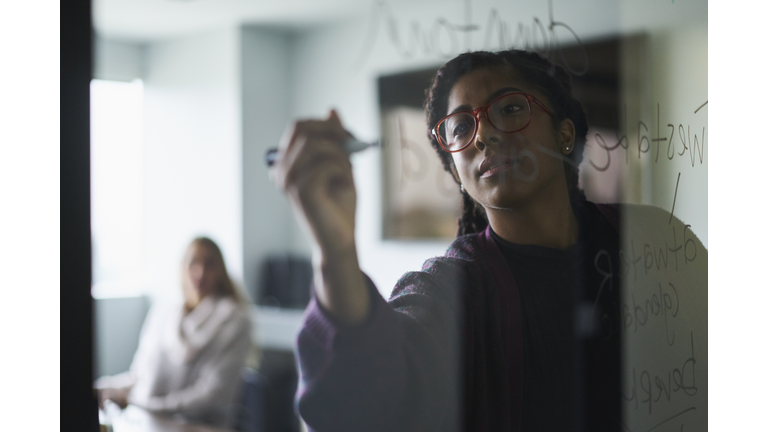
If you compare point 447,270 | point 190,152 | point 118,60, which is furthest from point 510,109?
point 118,60

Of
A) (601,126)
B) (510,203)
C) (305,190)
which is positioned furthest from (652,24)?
(305,190)

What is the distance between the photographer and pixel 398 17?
519 mm

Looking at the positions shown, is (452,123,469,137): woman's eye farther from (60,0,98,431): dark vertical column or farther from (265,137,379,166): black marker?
(60,0,98,431): dark vertical column

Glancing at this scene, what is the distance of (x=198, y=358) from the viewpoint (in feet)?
1.71

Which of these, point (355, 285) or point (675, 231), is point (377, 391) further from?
point (675, 231)

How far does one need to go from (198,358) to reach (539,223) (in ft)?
1.16

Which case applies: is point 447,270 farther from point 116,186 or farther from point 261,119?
point 116,186

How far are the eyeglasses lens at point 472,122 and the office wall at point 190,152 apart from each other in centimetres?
19

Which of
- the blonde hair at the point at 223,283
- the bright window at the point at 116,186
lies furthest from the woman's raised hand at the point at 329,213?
the bright window at the point at 116,186

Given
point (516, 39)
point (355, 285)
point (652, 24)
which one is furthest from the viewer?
point (652, 24)

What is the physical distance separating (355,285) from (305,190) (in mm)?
86

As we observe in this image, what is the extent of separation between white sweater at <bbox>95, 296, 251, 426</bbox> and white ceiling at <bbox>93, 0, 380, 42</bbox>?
0.26 metres

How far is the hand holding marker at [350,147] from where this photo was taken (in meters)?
0.47
